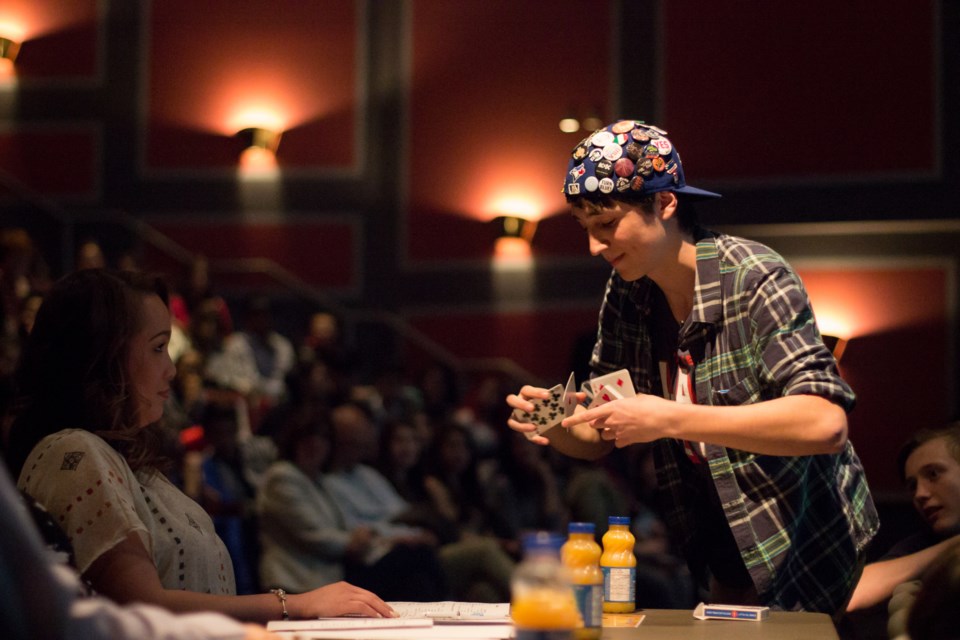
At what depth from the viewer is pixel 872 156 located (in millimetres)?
7957

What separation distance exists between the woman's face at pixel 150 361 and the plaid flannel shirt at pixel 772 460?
89 cm

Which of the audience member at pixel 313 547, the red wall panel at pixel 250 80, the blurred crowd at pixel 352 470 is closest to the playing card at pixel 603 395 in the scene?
A: the blurred crowd at pixel 352 470

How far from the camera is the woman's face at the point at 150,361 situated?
Answer: 6.25 feet

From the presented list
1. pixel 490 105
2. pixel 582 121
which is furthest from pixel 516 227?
pixel 490 105

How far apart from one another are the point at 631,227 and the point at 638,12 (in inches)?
277

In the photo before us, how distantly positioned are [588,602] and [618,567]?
382 millimetres

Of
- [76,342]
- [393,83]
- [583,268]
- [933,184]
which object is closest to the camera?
[76,342]

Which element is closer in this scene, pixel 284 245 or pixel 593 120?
pixel 593 120

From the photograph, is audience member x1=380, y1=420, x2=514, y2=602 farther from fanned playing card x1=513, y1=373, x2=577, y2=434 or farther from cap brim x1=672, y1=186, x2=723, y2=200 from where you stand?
cap brim x1=672, y1=186, x2=723, y2=200

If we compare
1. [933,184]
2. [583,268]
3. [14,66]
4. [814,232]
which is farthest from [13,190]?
[933,184]

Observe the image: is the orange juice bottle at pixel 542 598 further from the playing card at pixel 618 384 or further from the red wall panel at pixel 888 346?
the red wall panel at pixel 888 346

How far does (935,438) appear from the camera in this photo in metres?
2.62

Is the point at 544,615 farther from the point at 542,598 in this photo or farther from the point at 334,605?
the point at 334,605

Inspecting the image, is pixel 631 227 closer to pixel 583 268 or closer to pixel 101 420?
pixel 101 420
